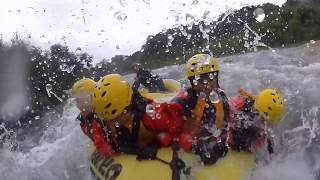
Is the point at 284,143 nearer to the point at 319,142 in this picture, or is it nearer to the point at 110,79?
the point at 319,142

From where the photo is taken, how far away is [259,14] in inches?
736

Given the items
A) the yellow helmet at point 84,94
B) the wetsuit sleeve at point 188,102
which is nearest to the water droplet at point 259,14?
the yellow helmet at point 84,94

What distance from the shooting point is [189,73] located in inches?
220

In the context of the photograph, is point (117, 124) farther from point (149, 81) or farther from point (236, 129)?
point (149, 81)

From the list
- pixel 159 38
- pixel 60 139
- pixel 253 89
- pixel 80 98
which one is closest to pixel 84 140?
pixel 60 139

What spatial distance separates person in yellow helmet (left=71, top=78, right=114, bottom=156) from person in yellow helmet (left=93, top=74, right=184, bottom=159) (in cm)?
12

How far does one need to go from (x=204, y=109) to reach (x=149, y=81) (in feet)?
7.22

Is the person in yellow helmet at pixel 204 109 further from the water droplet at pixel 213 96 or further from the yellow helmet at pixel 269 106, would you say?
the yellow helmet at pixel 269 106

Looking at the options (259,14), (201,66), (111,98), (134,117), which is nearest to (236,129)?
(201,66)

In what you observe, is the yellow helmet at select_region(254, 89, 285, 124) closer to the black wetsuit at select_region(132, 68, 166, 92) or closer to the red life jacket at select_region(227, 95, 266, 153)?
the red life jacket at select_region(227, 95, 266, 153)

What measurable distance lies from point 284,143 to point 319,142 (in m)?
0.38

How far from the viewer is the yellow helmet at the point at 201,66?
17.9ft

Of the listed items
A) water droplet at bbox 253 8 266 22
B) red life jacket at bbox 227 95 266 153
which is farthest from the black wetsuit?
water droplet at bbox 253 8 266 22

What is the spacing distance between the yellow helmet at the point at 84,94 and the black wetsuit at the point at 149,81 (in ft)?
5.04
